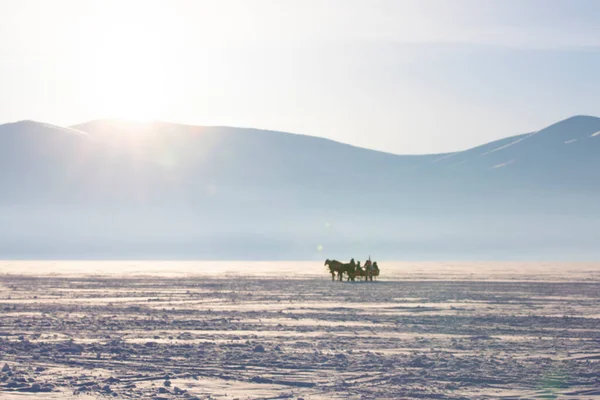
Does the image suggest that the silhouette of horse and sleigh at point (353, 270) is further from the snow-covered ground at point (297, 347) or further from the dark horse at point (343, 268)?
the snow-covered ground at point (297, 347)

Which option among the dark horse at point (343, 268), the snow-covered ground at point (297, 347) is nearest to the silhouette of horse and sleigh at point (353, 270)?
the dark horse at point (343, 268)

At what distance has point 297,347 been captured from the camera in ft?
77.2

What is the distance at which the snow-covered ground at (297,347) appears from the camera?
18219 millimetres

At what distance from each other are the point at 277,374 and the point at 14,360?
5342 millimetres

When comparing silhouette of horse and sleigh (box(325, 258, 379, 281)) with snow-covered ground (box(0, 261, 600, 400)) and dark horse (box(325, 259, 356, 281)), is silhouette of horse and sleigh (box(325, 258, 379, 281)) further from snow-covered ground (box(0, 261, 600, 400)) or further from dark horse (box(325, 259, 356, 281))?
snow-covered ground (box(0, 261, 600, 400))

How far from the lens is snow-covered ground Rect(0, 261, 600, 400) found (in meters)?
18.2

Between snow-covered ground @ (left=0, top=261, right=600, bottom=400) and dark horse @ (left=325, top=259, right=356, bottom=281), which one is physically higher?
dark horse @ (left=325, top=259, right=356, bottom=281)

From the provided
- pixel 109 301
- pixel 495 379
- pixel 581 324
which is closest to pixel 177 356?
pixel 495 379

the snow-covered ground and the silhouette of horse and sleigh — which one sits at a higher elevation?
the silhouette of horse and sleigh

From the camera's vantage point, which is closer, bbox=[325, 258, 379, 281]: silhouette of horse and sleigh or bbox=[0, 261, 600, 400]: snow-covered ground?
bbox=[0, 261, 600, 400]: snow-covered ground

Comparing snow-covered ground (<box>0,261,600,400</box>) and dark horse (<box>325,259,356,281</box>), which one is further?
dark horse (<box>325,259,356,281</box>)

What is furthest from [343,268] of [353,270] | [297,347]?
[297,347]

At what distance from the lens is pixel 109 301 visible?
3866 cm

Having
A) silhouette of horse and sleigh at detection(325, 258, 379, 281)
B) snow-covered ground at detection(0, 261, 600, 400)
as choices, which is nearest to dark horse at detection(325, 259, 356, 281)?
silhouette of horse and sleigh at detection(325, 258, 379, 281)
